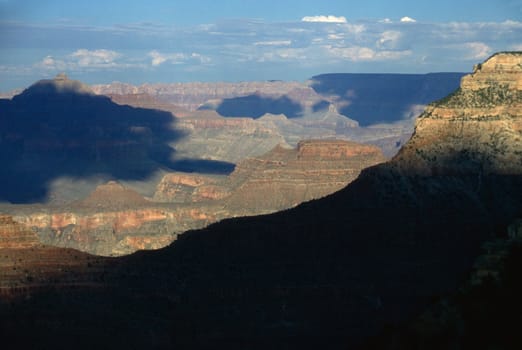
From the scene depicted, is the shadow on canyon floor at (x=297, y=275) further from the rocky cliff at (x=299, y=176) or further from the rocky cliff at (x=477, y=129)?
the rocky cliff at (x=299, y=176)

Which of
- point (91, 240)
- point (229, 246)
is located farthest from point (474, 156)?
point (91, 240)

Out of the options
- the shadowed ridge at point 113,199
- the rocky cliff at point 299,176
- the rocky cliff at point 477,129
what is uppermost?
the rocky cliff at point 477,129

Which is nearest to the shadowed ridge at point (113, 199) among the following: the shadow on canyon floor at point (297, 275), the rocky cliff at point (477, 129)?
the shadow on canyon floor at point (297, 275)

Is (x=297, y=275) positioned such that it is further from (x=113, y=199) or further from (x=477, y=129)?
(x=113, y=199)

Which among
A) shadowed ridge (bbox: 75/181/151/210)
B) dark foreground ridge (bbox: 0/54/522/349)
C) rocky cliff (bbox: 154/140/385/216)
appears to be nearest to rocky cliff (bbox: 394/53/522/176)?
dark foreground ridge (bbox: 0/54/522/349)

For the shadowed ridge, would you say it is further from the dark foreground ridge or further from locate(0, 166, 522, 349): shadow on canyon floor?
the dark foreground ridge

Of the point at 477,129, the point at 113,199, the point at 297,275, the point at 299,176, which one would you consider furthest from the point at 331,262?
the point at 113,199

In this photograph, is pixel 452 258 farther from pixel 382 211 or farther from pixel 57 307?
pixel 57 307

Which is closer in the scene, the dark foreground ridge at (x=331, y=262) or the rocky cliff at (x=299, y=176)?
the dark foreground ridge at (x=331, y=262)

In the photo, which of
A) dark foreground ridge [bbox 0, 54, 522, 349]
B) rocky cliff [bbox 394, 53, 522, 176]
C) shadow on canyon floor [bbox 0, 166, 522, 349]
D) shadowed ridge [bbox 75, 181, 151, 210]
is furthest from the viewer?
shadowed ridge [bbox 75, 181, 151, 210]
